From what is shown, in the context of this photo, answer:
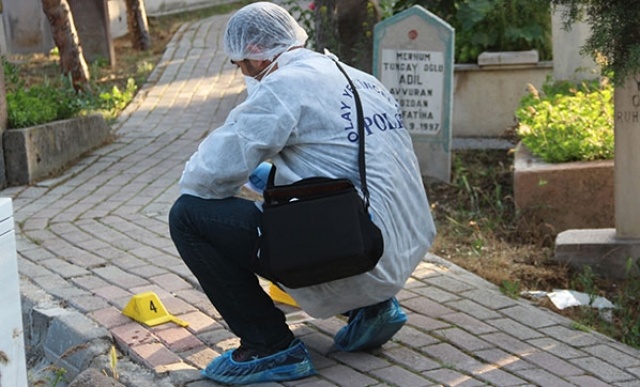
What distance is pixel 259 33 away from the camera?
396cm

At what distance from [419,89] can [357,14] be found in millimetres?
1030

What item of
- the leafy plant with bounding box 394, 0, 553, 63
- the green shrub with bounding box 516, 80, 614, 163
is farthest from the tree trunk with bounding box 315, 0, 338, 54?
the green shrub with bounding box 516, 80, 614, 163

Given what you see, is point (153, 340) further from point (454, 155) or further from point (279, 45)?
point (454, 155)

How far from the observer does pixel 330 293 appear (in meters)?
3.95

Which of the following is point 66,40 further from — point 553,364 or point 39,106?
point 553,364

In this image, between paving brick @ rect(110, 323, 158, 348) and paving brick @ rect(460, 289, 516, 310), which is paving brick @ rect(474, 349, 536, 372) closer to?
paving brick @ rect(460, 289, 516, 310)

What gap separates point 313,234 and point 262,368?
64cm

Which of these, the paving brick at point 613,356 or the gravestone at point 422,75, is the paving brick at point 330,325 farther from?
the gravestone at point 422,75

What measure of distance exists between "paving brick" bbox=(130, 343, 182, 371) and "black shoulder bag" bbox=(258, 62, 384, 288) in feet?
2.38

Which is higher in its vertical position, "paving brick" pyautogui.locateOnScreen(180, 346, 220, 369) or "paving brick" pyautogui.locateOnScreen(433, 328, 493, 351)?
"paving brick" pyautogui.locateOnScreen(180, 346, 220, 369)

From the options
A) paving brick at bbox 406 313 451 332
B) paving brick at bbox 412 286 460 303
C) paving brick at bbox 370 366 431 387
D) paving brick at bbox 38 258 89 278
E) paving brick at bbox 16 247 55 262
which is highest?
paving brick at bbox 16 247 55 262

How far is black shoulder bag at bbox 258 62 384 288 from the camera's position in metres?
3.72

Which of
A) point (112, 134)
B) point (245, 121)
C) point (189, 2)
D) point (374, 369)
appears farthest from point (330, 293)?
point (189, 2)

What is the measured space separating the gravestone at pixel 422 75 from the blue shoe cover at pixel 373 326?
3462 millimetres
